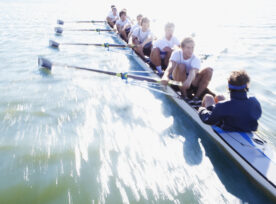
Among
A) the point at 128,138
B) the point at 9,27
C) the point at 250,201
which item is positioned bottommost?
the point at 9,27

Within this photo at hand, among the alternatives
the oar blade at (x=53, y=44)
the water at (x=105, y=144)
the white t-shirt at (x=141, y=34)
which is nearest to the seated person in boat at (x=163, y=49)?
the water at (x=105, y=144)

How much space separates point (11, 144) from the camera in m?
4.50

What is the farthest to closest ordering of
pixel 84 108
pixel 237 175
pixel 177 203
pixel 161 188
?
pixel 84 108 < pixel 237 175 < pixel 161 188 < pixel 177 203

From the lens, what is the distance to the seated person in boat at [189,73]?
5.51 metres

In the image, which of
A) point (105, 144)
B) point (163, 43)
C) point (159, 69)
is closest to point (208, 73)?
point (159, 69)

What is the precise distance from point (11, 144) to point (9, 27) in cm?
1491

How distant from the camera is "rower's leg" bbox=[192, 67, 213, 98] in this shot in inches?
218

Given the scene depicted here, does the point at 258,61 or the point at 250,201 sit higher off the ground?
the point at 258,61

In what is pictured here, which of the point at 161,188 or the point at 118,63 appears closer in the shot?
the point at 161,188

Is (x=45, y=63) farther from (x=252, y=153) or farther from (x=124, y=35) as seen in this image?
(x=252, y=153)

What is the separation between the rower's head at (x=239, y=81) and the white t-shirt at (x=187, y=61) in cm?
209

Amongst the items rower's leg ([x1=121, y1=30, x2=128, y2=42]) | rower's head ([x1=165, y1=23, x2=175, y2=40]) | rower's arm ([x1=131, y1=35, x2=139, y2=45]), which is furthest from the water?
rower's leg ([x1=121, y1=30, x2=128, y2=42])

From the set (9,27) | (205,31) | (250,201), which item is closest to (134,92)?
(250,201)

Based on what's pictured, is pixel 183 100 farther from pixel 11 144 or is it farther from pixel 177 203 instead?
pixel 11 144
